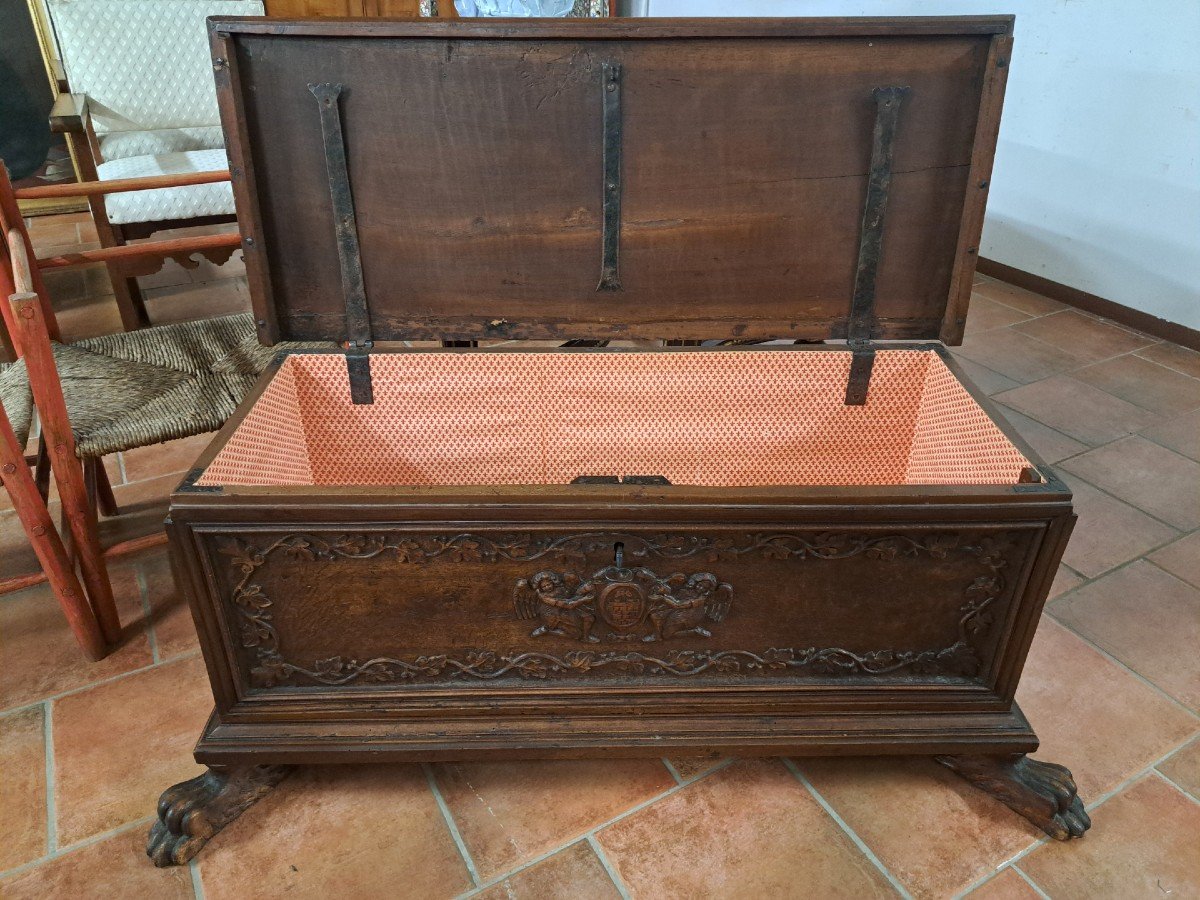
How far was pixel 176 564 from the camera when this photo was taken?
49.8 inches

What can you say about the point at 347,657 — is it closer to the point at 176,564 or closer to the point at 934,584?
the point at 176,564

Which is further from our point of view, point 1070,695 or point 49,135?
point 49,135

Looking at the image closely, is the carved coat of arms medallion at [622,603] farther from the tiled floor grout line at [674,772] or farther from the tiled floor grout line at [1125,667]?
the tiled floor grout line at [1125,667]

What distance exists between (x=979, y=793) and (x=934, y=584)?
1.66ft

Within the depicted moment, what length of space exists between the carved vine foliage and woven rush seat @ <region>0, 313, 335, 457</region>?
0.61m

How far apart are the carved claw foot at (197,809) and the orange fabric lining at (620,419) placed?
539 millimetres

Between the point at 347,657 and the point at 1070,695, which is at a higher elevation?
the point at 347,657

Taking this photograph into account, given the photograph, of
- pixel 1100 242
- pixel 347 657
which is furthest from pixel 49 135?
pixel 1100 242

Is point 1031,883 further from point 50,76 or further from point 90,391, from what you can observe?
point 50,76

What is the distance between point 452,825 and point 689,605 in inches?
23.4

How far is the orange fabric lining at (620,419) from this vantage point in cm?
178

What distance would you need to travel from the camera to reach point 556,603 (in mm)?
1336

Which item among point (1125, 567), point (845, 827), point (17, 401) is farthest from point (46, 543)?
point (1125, 567)

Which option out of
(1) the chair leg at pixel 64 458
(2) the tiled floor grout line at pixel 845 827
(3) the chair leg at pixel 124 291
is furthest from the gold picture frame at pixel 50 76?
(2) the tiled floor grout line at pixel 845 827
